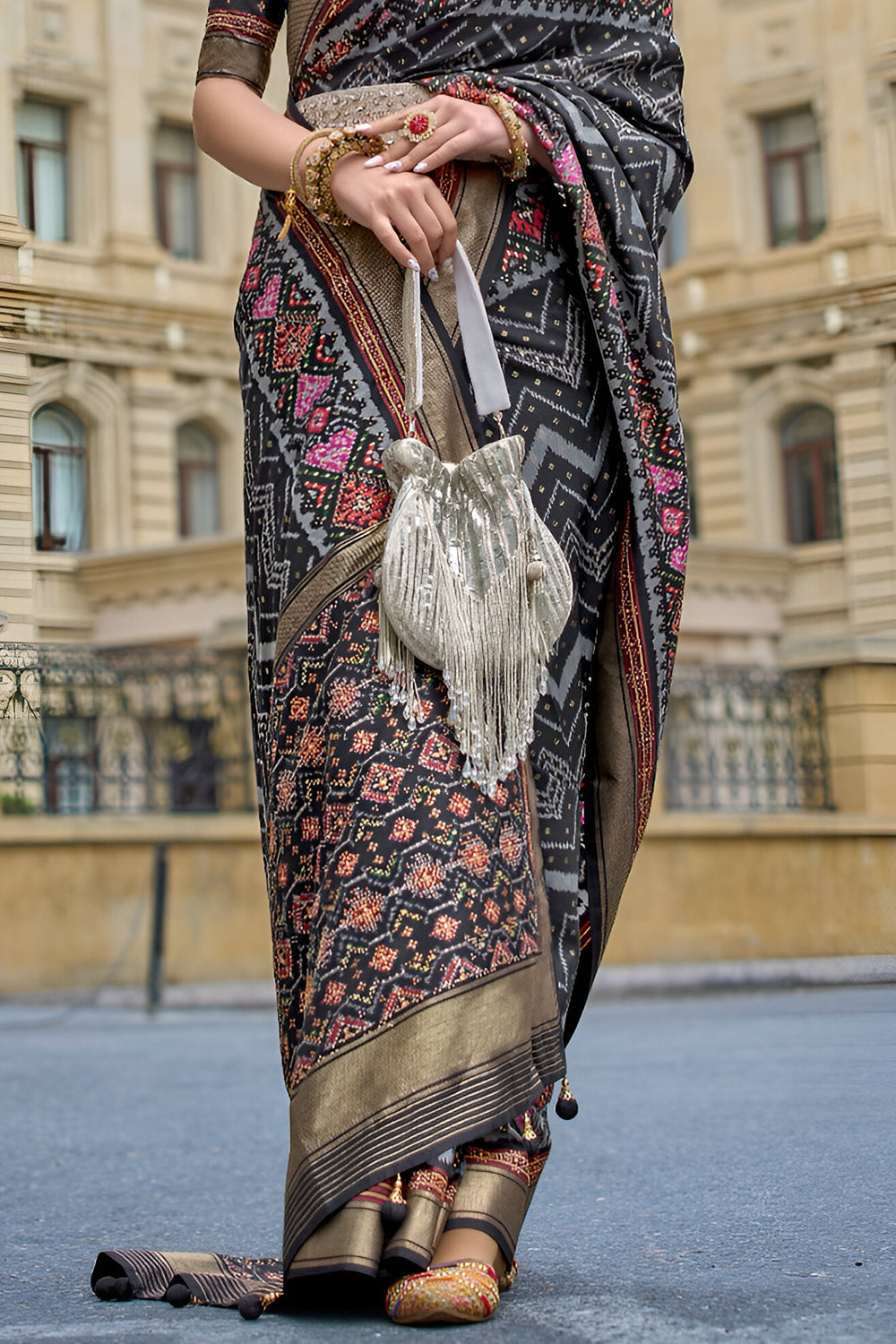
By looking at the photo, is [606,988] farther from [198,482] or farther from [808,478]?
[198,482]

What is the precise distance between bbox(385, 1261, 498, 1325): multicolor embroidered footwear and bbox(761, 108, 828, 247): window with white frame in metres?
7.73

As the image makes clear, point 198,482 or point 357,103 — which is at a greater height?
point 198,482

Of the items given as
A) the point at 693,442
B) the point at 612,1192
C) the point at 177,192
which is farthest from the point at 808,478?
the point at 612,1192

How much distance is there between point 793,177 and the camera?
389 inches

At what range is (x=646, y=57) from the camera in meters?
1.63

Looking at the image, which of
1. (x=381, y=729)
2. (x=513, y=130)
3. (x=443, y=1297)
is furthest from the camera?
(x=513, y=130)

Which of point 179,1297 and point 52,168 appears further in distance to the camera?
point 52,168

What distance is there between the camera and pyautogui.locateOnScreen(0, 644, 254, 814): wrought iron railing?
600 centimetres

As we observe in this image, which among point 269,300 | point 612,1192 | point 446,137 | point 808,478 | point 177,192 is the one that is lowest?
point 612,1192

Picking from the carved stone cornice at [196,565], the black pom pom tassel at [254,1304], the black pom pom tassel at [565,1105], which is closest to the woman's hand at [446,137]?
the black pom pom tassel at [565,1105]

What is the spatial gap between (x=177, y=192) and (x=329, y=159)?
376 inches

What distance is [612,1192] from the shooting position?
2.08 m

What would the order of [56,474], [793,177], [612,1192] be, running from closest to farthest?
[612,1192] → [56,474] → [793,177]

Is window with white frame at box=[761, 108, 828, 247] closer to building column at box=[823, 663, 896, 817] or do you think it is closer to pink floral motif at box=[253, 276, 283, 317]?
building column at box=[823, 663, 896, 817]
